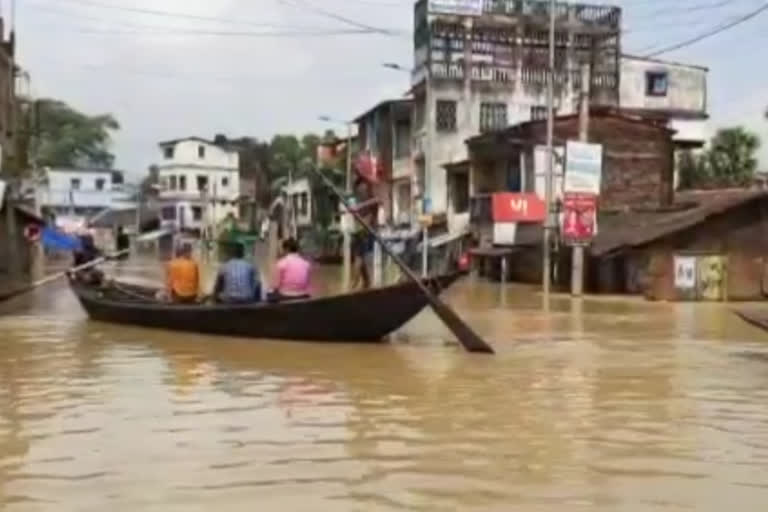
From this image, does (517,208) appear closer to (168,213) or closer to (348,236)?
(348,236)

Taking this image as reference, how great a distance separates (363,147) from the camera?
61625 mm

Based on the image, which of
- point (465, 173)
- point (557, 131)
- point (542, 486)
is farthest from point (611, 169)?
point (542, 486)

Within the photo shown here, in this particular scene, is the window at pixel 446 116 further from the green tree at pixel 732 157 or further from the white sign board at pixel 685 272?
the white sign board at pixel 685 272

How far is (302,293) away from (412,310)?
73.4 inches

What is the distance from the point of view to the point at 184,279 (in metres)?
19.7

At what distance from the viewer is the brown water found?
7.93m

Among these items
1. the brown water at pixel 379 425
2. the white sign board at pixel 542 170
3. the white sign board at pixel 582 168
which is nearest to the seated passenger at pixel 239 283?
the brown water at pixel 379 425

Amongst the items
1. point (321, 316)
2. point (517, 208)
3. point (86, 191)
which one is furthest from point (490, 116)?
point (86, 191)

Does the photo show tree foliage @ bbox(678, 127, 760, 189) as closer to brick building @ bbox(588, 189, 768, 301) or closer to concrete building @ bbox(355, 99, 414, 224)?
concrete building @ bbox(355, 99, 414, 224)

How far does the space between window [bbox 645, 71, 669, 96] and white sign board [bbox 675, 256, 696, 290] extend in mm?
23877

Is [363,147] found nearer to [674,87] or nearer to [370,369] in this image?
[674,87]

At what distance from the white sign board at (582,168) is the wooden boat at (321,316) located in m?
13.9

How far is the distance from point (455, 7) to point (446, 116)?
4.26m

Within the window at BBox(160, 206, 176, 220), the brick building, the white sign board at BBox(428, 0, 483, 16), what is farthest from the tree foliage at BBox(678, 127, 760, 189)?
the window at BBox(160, 206, 176, 220)
